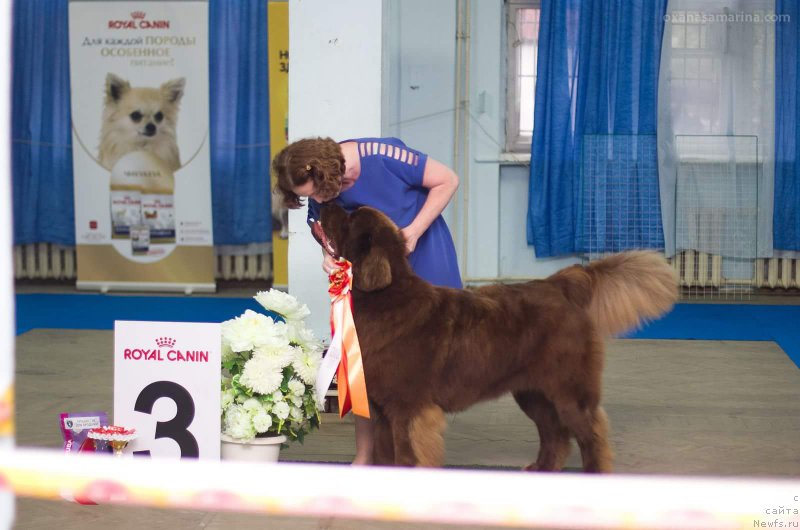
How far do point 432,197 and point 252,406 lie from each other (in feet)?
3.00

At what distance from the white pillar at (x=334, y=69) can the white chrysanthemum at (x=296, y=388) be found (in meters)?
0.97

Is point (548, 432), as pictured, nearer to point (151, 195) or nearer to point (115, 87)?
point (151, 195)

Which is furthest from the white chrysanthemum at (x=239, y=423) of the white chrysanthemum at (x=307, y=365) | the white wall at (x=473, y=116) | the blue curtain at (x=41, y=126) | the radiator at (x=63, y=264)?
the blue curtain at (x=41, y=126)

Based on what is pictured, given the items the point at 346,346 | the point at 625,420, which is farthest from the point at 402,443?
the point at 625,420

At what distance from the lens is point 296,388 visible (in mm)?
3158

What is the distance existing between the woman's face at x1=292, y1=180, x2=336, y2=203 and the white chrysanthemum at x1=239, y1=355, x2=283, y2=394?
594 mm

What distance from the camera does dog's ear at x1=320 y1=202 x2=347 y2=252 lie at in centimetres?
279

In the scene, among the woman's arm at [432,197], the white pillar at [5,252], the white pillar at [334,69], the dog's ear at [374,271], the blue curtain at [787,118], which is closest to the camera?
the white pillar at [5,252]

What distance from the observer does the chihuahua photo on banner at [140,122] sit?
7699 mm

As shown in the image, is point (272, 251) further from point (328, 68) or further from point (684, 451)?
point (684, 451)

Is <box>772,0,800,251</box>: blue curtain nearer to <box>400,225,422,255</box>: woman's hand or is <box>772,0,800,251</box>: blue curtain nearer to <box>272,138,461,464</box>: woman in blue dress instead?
<box>272,138,461,464</box>: woman in blue dress

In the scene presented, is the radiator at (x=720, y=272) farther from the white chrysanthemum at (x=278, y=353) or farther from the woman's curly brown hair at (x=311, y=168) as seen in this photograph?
the woman's curly brown hair at (x=311, y=168)

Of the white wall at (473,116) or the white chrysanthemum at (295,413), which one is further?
the white wall at (473,116)

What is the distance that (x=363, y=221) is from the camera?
109 inches
